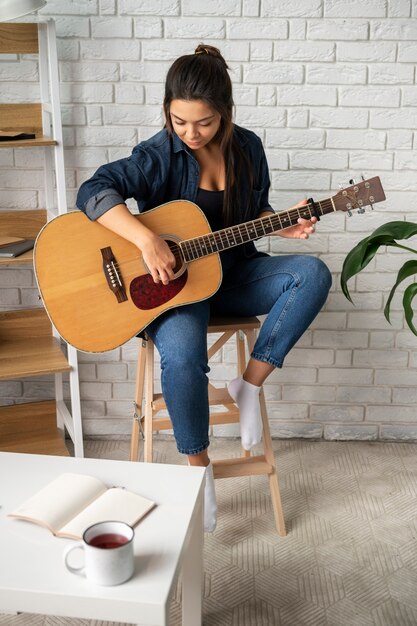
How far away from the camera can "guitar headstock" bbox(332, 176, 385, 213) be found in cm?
196

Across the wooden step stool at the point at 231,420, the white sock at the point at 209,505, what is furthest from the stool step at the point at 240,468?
the white sock at the point at 209,505

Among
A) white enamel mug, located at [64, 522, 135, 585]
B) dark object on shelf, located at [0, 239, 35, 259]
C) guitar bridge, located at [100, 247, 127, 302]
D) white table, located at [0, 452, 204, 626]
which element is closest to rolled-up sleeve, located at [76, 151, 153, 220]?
guitar bridge, located at [100, 247, 127, 302]

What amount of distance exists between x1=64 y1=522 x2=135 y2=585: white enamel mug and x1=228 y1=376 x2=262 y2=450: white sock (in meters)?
0.86

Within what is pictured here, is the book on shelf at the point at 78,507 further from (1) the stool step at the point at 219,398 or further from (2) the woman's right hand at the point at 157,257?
(1) the stool step at the point at 219,398

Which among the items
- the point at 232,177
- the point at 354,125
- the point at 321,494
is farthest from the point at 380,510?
the point at 354,125

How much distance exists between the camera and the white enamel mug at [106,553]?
3.64 feet

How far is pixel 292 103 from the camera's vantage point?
244cm

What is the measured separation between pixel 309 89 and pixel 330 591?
1546 mm

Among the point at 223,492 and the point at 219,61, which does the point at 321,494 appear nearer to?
the point at 223,492

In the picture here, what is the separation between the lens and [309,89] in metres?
2.42

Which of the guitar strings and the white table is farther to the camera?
the guitar strings

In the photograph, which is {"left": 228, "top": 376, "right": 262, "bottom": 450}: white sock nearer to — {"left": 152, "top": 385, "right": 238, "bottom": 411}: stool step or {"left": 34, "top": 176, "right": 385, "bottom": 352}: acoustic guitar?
{"left": 152, "top": 385, "right": 238, "bottom": 411}: stool step

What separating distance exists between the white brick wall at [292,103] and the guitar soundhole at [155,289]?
0.67m

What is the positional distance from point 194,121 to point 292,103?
640 millimetres
